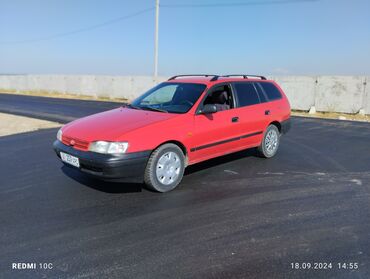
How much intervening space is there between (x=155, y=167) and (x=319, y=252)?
2.42 meters

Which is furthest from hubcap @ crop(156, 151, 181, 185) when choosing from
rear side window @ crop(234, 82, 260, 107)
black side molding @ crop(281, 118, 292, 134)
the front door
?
black side molding @ crop(281, 118, 292, 134)

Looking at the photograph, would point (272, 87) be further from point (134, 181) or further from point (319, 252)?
point (319, 252)

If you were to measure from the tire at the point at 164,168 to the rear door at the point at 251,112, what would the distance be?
166 centimetres

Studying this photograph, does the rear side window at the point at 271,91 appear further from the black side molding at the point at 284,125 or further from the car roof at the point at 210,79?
the black side molding at the point at 284,125

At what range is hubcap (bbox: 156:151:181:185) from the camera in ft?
16.4

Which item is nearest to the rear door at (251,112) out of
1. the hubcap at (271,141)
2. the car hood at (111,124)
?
Result: the hubcap at (271,141)

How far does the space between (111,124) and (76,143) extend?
1.86 ft

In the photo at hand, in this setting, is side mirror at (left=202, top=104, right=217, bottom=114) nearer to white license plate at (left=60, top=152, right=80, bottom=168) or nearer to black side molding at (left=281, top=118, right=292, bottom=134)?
white license plate at (left=60, top=152, right=80, bottom=168)

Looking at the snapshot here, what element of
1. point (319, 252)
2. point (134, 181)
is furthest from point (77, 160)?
point (319, 252)

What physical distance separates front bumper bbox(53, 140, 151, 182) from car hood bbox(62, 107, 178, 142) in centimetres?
24

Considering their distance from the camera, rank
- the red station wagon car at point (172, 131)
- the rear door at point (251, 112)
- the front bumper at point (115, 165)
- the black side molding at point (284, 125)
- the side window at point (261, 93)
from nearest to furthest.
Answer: the front bumper at point (115, 165) → the red station wagon car at point (172, 131) → the rear door at point (251, 112) → the side window at point (261, 93) → the black side molding at point (284, 125)

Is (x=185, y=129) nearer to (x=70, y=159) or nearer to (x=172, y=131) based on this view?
(x=172, y=131)

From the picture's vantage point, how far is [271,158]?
23.7 feet

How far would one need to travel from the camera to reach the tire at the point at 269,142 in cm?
706
